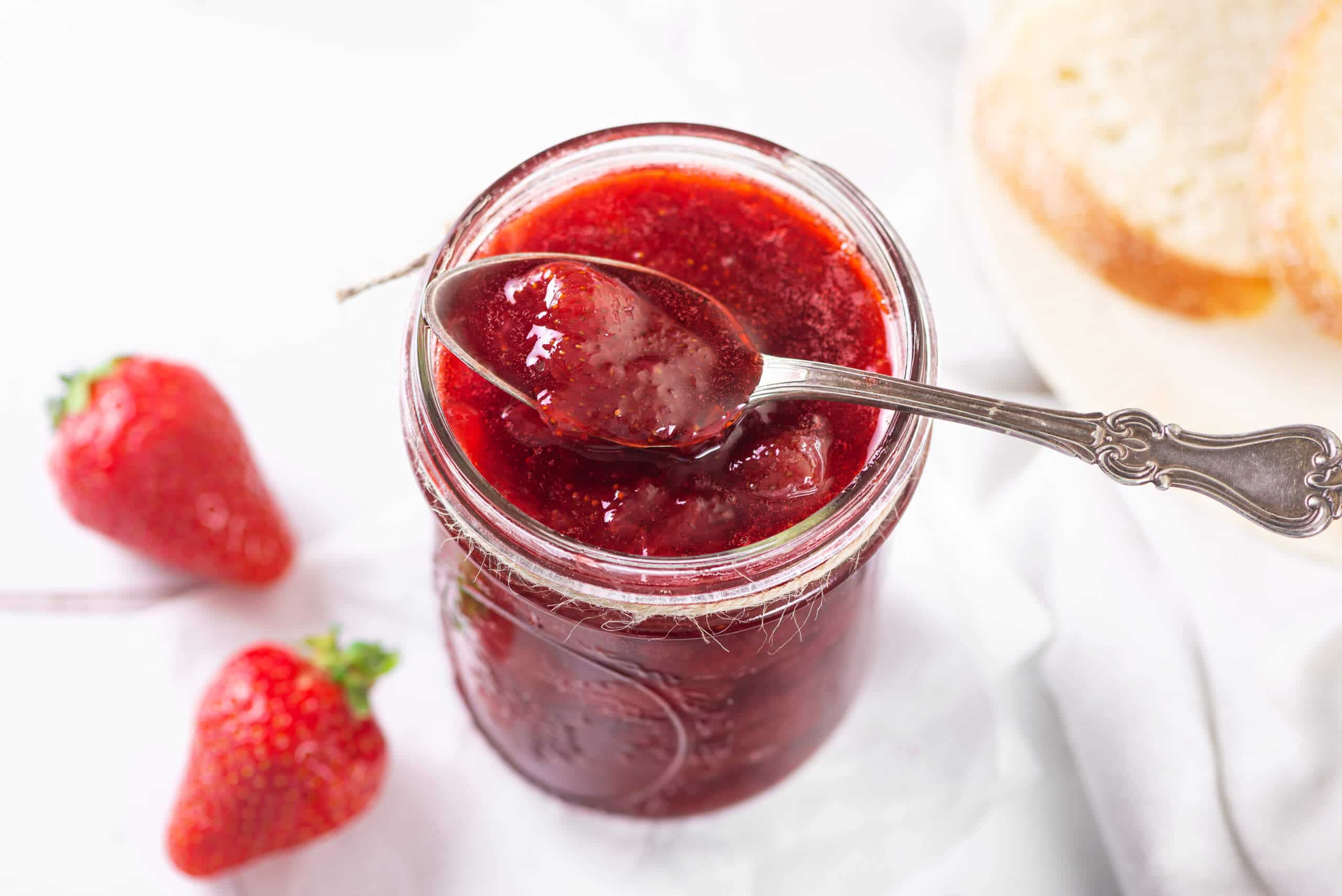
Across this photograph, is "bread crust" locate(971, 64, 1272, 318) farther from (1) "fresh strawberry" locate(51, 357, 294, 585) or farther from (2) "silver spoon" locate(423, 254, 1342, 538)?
(1) "fresh strawberry" locate(51, 357, 294, 585)

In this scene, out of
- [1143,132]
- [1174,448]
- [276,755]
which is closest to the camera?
[1174,448]

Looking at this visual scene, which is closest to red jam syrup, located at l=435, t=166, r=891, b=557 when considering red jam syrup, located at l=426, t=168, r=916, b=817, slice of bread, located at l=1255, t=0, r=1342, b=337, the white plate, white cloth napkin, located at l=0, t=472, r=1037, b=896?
red jam syrup, located at l=426, t=168, r=916, b=817

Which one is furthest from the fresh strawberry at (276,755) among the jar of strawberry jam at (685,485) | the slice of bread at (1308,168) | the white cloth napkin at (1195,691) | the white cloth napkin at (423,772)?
the slice of bread at (1308,168)

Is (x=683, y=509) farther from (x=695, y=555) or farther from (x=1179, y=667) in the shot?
(x=1179, y=667)

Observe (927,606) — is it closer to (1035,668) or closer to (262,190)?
(1035,668)

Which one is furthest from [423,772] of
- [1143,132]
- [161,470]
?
[1143,132]
